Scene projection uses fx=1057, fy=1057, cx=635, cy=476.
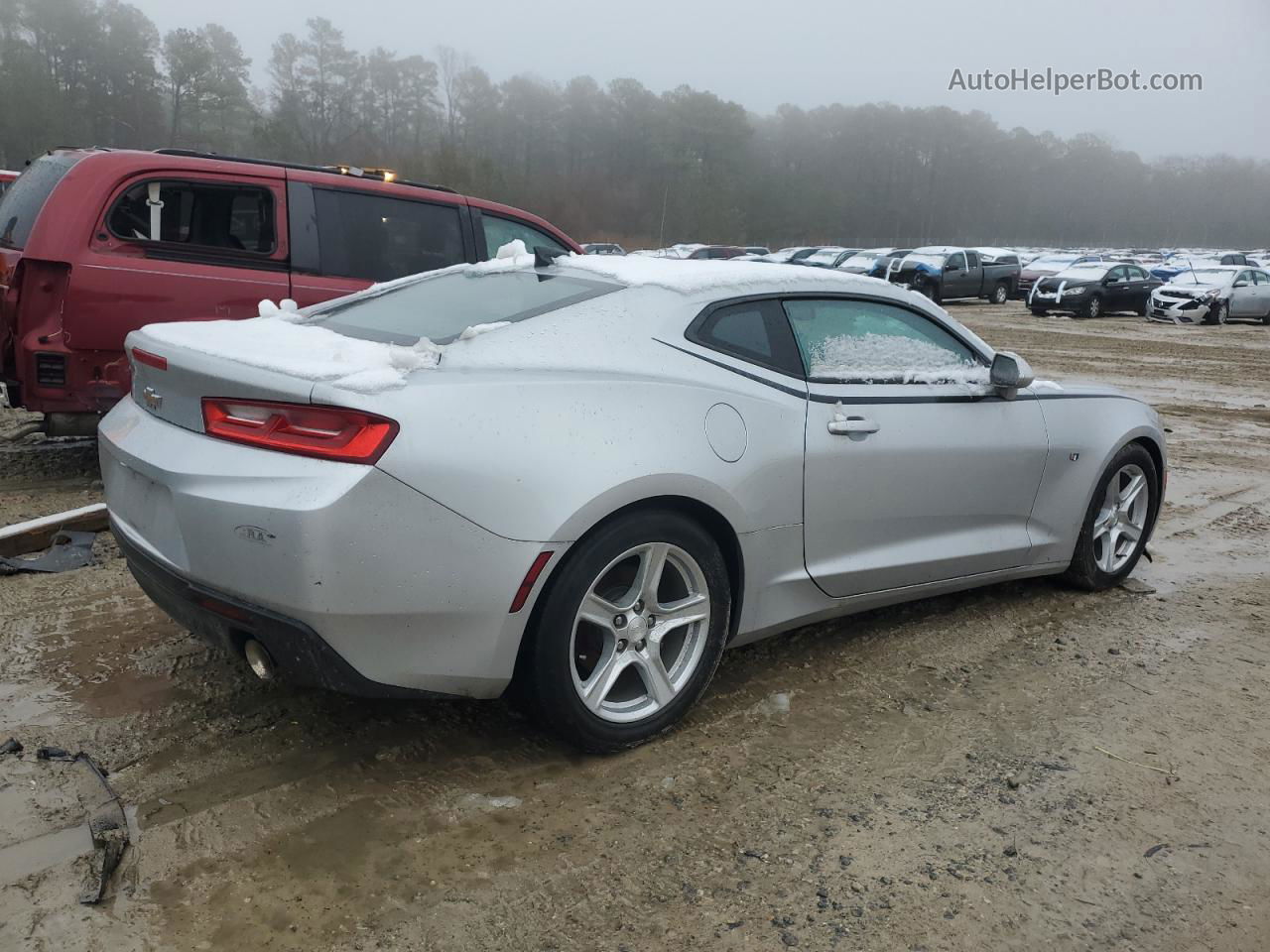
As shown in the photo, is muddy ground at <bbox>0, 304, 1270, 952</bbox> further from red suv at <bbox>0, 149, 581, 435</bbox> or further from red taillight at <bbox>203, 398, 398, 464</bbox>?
red suv at <bbox>0, 149, 581, 435</bbox>

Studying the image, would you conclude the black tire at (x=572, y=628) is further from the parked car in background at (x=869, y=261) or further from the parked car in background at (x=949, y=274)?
the parked car in background at (x=949, y=274)

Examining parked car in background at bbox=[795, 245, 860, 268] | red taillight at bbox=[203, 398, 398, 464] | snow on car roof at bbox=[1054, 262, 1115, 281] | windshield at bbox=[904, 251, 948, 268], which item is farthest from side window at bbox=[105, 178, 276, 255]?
parked car in background at bbox=[795, 245, 860, 268]

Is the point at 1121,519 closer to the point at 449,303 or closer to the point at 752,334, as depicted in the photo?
the point at 752,334

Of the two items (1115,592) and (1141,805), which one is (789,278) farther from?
(1115,592)

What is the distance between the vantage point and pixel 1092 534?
476 cm

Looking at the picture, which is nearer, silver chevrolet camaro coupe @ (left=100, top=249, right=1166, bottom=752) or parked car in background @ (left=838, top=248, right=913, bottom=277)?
silver chevrolet camaro coupe @ (left=100, top=249, right=1166, bottom=752)

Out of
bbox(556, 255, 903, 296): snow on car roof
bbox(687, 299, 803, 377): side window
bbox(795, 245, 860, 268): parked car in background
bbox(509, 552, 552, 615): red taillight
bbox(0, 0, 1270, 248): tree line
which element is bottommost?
bbox(509, 552, 552, 615): red taillight

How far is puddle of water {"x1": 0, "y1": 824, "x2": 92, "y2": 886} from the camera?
2480 millimetres

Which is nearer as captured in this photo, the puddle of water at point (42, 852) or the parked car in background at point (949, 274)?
the puddle of water at point (42, 852)

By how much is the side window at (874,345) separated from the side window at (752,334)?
6cm

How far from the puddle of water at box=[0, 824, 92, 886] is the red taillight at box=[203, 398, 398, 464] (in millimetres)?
1051

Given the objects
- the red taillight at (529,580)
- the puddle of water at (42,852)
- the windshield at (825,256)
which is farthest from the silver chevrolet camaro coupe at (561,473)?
the windshield at (825,256)

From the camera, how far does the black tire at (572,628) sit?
9.34 feet

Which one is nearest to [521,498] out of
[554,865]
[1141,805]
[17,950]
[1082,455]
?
[554,865]
